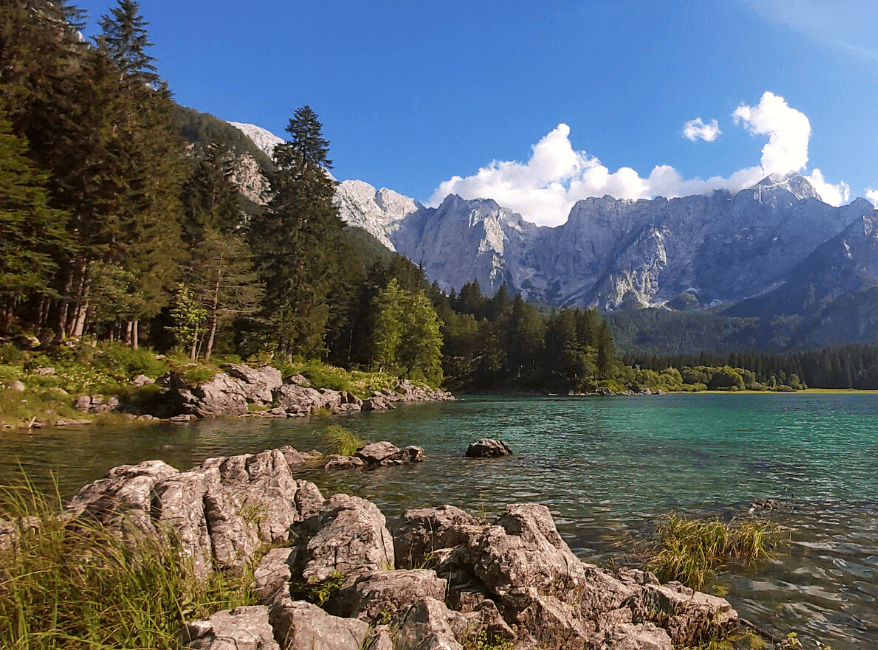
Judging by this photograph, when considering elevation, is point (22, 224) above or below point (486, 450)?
above

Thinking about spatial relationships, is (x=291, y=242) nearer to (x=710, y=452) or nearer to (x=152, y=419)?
(x=152, y=419)

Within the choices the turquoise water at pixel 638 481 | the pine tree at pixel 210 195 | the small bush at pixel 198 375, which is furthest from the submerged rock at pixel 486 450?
the pine tree at pixel 210 195

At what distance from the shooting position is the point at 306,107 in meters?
65.4

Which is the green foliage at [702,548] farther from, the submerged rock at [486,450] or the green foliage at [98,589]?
the submerged rock at [486,450]

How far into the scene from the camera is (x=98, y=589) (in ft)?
15.9

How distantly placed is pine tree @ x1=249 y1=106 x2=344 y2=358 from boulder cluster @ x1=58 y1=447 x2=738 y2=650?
50.8 m

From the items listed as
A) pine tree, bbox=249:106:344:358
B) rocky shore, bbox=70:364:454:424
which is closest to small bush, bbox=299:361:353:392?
rocky shore, bbox=70:364:454:424

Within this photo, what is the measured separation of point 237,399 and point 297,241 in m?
26.1

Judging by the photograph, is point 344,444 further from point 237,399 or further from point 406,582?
point 237,399

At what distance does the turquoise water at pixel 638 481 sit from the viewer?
890cm

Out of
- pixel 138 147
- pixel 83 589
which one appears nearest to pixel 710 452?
pixel 83 589

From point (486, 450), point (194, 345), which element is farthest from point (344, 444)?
point (194, 345)

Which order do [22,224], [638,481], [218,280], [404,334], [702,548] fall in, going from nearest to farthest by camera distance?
[702,548] < [638,481] < [22,224] < [218,280] < [404,334]

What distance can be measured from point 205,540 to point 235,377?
3764 cm
